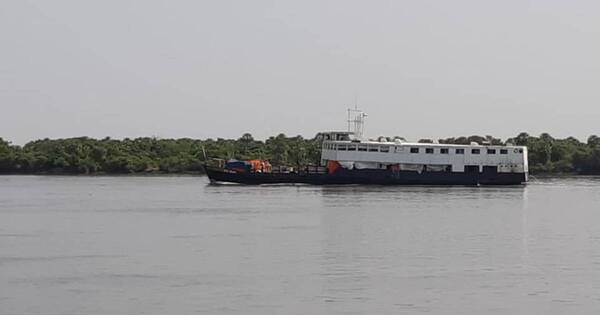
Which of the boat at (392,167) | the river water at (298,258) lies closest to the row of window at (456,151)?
the boat at (392,167)

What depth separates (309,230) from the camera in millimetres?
50500

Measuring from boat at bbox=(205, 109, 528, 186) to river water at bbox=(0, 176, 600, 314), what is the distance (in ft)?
95.5

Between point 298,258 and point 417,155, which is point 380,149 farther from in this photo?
point 298,258

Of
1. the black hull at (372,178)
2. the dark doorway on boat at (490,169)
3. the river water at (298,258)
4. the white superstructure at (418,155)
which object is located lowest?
the river water at (298,258)

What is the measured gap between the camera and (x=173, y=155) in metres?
154

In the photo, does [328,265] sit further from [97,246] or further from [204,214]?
[204,214]

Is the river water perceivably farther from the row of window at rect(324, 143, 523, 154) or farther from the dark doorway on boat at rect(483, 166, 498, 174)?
the dark doorway on boat at rect(483, 166, 498, 174)

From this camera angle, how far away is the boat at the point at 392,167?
327 feet

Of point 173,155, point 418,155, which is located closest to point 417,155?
point 418,155

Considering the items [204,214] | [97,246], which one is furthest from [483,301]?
[204,214]

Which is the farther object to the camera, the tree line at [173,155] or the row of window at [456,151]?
the tree line at [173,155]

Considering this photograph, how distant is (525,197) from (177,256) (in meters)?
48.1

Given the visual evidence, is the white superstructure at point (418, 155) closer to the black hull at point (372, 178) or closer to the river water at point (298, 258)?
the black hull at point (372, 178)

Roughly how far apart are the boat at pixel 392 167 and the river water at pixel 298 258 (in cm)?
2912
